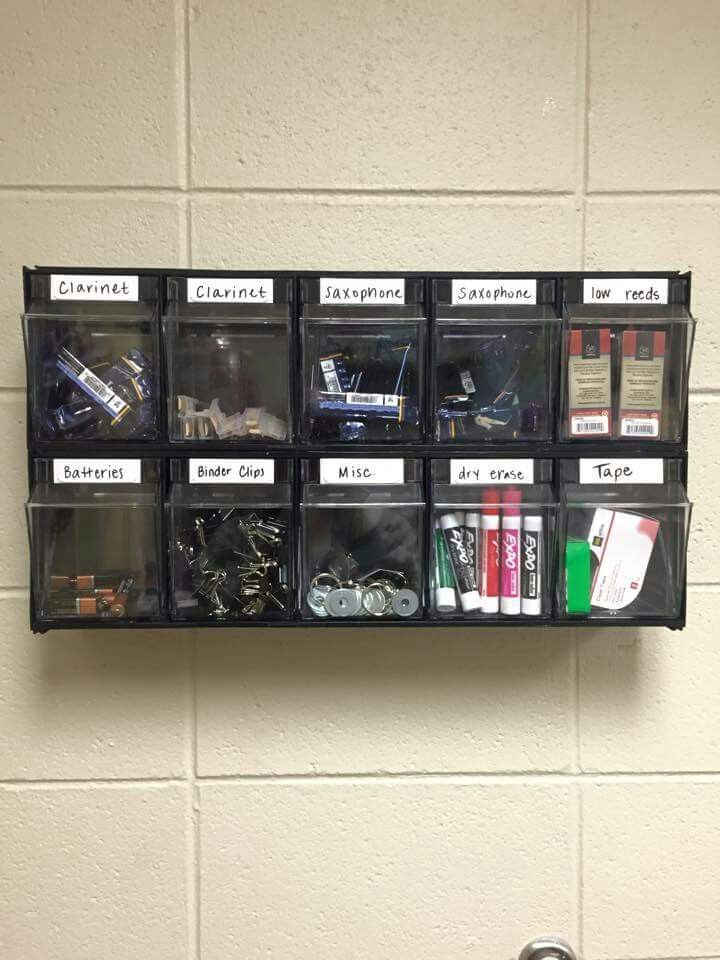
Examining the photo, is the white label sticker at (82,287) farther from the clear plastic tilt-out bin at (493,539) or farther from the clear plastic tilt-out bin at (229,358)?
the clear plastic tilt-out bin at (493,539)

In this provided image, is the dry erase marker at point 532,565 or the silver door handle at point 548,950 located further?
the silver door handle at point 548,950

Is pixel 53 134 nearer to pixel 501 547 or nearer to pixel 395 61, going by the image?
pixel 395 61

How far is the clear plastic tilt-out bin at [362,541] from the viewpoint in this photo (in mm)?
952

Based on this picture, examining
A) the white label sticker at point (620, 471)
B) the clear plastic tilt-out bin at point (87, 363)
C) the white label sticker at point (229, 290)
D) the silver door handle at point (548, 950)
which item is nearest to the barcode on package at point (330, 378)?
the white label sticker at point (229, 290)

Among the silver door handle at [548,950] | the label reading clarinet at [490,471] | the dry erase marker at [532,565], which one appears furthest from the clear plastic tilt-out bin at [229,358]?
the silver door handle at [548,950]

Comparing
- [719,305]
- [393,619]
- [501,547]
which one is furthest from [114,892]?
[719,305]

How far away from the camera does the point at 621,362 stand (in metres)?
0.96

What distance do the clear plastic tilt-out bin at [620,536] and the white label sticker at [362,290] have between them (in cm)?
31

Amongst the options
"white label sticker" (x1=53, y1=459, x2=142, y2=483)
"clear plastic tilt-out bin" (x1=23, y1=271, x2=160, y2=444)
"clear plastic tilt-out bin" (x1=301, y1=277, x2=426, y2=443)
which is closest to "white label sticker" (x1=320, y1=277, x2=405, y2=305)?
"clear plastic tilt-out bin" (x1=301, y1=277, x2=426, y2=443)

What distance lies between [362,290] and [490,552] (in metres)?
0.37

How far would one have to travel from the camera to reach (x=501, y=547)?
3.14 feet

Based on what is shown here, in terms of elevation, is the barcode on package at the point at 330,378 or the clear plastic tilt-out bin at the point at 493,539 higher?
the barcode on package at the point at 330,378

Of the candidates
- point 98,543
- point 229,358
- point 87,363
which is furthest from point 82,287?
point 98,543

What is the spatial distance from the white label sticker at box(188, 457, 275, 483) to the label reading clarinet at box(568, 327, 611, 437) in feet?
1.32
